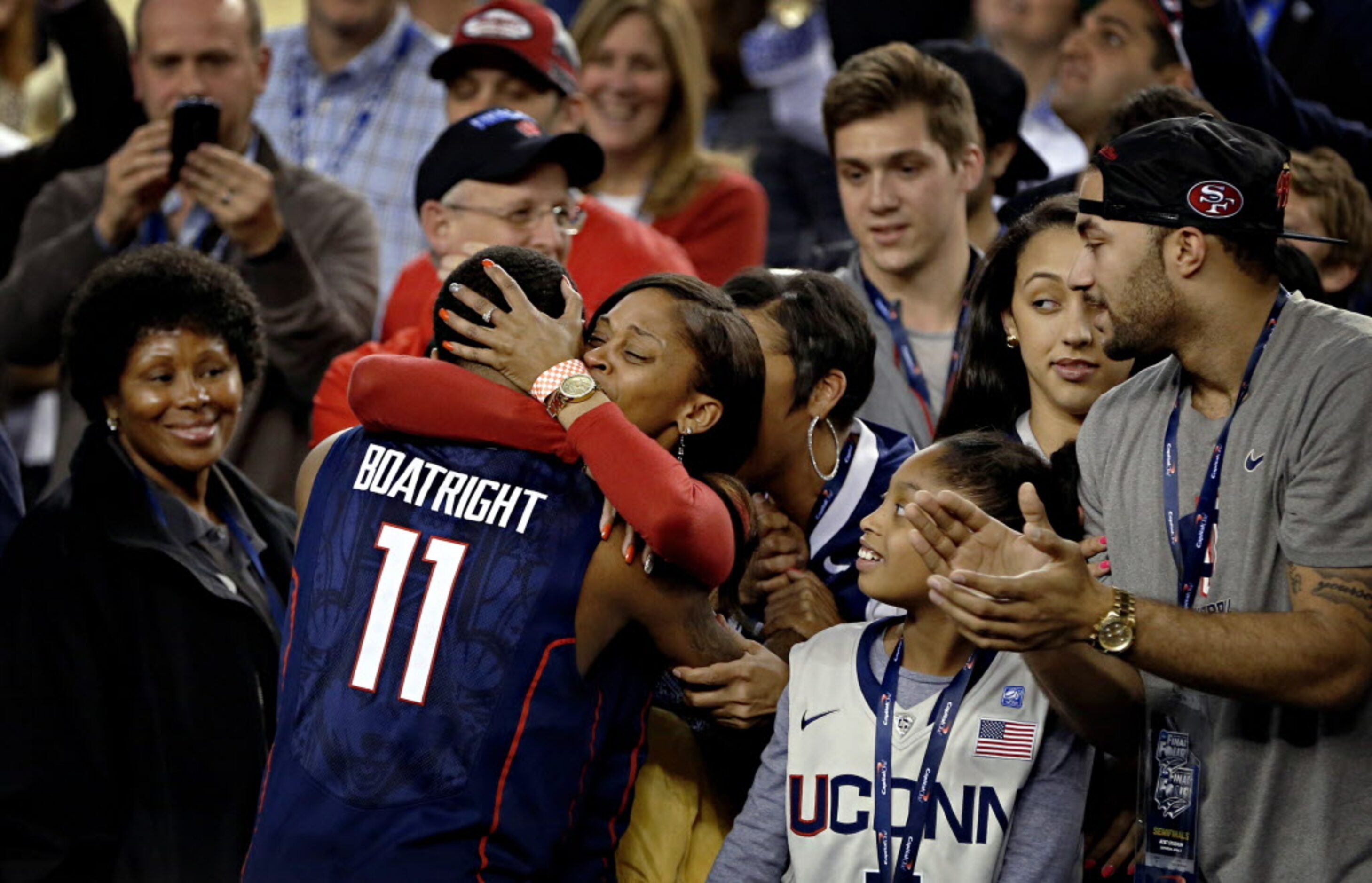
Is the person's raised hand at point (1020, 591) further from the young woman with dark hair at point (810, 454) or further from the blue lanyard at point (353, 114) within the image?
the blue lanyard at point (353, 114)

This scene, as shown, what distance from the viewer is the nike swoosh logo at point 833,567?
3848 mm

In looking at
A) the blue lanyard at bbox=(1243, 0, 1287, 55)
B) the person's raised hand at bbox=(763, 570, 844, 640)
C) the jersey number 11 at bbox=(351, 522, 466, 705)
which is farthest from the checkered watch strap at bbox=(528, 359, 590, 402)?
the blue lanyard at bbox=(1243, 0, 1287, 55)

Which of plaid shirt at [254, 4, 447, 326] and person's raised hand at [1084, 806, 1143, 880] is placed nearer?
person's raised hand at [1084, 806, 1143, 880]

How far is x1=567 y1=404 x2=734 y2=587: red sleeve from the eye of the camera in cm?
300

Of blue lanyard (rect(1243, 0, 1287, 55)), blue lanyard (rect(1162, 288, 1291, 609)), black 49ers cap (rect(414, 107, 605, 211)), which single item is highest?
blue lanyard (rect(1243, 0, 1287, 55))

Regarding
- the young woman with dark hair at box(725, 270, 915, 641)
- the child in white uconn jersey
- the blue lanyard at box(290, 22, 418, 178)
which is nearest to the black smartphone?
the blue lanyard at box(290, 22, 418, 178)

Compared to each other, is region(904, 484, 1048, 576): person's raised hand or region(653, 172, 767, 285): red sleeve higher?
region(653, 172, 767, 285): red sleeve

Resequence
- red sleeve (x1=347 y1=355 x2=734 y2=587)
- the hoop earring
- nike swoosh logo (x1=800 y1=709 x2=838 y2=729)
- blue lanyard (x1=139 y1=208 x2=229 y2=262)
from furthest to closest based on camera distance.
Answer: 1. blue lanyard (x1=139 y1=208 x2=229 y2=262)
2. the hoop earring
3. nike swoosh logo (x1=800 y1=709 x2=838 y2=729)
4. red sleeve (x1=347 y1=355 x2=734 y2=587)

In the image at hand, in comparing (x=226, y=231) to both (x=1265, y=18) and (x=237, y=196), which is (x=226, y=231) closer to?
(x=237, y=196)

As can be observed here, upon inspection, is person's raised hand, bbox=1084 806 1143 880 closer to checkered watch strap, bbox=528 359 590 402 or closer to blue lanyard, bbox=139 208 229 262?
checkered watch strap, bbox=528 359 590 402

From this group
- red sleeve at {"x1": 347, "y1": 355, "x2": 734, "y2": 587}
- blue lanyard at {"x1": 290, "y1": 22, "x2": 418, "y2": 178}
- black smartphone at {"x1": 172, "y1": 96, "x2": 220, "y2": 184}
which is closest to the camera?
red sleeve at {"x1": 347, "y1": 355, "x2": 734, "y2": 587}

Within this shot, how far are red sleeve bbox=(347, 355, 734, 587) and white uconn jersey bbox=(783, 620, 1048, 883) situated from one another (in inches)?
13.4

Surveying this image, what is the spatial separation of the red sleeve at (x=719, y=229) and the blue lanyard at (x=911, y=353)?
1.23 meters

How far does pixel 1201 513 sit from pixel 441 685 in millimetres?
1380
